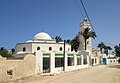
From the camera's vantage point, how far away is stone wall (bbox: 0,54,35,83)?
73.0 ft

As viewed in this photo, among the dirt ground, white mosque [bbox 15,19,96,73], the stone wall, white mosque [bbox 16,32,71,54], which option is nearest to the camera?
the stone wall

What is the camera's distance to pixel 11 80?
2323cm

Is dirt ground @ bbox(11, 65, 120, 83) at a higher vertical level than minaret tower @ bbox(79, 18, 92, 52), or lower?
lower

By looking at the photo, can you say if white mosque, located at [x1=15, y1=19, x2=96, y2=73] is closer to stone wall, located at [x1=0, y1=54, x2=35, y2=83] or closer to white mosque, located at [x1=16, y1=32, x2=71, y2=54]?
white mosque, located at [x1=16, y1=32, x2=71, y2=54]

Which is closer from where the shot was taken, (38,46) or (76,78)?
(76,78)

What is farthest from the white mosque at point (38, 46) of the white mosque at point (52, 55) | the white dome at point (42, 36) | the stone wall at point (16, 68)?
the stone wall at point (16, 68)

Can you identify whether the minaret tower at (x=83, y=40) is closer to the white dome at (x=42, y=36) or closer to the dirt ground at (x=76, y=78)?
the white dome at (x=42, y=36)

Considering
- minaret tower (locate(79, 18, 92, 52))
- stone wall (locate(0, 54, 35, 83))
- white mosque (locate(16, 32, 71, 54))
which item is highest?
minaret tower (locate(79, 18, 92, 52))

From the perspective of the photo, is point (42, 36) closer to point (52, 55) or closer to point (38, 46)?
point (38, 46)

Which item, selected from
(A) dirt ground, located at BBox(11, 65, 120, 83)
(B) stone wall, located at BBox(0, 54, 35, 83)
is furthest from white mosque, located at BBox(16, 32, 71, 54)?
(A) dirt ground, located at BBox(11, 65, 120, 83)

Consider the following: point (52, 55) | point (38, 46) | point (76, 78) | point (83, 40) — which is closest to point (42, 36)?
point (38, 46)

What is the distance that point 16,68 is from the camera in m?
25.0

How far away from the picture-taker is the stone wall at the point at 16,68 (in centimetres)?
2225

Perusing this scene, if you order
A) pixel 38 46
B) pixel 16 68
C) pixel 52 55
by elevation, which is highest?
pixel 38 46
